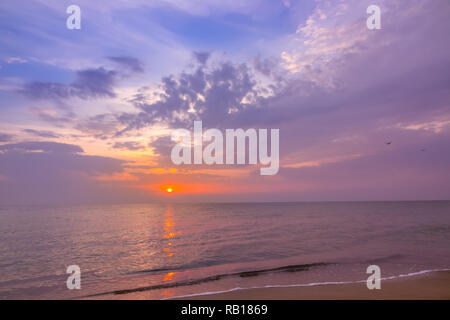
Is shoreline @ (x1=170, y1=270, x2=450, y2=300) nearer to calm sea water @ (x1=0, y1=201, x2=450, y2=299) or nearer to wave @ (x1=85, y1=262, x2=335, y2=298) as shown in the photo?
calm sea water @ (x1=0, y1=201, x2=450, y2=299)

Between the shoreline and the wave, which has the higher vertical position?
the shoreline

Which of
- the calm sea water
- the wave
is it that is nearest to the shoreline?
the calm sea water

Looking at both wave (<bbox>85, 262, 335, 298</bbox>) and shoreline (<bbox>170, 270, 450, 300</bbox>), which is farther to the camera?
wave (<bbox>85, 262, 335, 298</bbox>)

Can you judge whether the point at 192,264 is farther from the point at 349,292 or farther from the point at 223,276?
the point at 349,292

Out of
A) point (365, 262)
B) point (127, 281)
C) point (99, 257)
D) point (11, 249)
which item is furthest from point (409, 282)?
point (11, 249)

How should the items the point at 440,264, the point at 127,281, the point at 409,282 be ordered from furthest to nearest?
the point at 440,264 → the point at 127,281 → the point at 409,282

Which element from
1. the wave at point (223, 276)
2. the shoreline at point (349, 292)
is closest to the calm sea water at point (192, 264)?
the wave at point (223, 276)

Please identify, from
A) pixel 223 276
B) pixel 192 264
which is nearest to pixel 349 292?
pixel 223 276

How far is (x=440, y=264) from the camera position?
1814 cm

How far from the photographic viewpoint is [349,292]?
12.3 meters

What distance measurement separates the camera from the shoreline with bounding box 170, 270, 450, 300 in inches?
461

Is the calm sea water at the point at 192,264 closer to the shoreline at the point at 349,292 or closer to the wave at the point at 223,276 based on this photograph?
the wave at the point at 223,276
